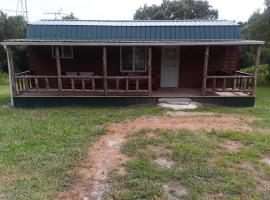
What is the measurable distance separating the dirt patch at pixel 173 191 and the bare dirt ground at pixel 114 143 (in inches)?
38.5

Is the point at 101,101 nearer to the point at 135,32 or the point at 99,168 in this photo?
the point at 135,32

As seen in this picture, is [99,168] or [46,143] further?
[46,143]

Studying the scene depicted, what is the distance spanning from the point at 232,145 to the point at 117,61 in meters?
7.51

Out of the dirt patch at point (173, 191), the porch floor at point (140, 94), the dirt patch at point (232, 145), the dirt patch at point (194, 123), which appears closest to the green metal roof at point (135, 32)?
the porch floor at point (140, 94)

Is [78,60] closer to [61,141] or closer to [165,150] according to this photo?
[61,141]

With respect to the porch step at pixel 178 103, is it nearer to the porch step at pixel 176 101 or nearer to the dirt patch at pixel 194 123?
the porch step at pixel 176 101

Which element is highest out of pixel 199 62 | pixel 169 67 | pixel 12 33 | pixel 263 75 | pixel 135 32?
pixel 12 33

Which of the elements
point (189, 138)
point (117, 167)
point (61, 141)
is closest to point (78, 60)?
point (61, 141)

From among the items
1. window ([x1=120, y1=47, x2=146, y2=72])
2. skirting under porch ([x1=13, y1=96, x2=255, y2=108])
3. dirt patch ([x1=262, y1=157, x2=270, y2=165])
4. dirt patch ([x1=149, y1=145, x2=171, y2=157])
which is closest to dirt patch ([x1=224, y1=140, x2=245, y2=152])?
dirt patch ([x1=262, y1=157, x2=270, y2=165])

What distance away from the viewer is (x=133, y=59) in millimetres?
13242

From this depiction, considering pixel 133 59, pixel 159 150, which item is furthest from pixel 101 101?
pixel 159 150

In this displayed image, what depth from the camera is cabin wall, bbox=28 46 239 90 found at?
1320 centimetres

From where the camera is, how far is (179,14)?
103 ft

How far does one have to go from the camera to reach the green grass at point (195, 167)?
4852 millimetres
